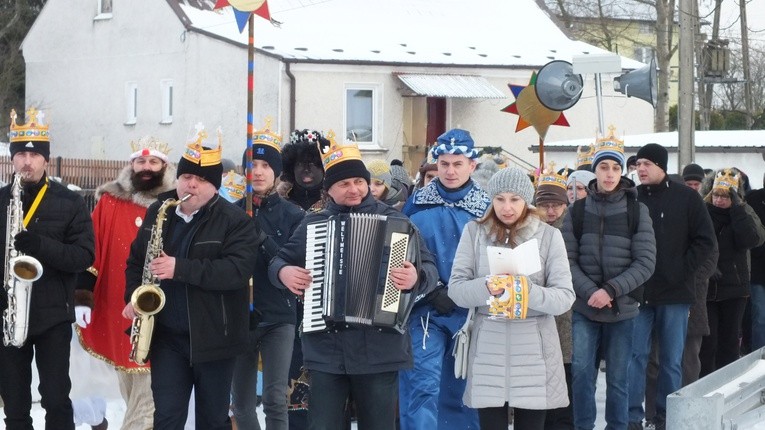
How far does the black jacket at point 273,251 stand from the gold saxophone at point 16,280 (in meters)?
1.30

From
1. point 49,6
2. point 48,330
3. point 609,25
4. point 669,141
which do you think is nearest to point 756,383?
point 48,330

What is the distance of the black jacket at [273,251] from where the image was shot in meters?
7.98

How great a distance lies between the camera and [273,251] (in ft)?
25.7

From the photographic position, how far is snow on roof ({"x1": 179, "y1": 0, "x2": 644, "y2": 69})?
34156mm

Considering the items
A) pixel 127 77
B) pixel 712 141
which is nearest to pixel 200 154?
pixel 712 141

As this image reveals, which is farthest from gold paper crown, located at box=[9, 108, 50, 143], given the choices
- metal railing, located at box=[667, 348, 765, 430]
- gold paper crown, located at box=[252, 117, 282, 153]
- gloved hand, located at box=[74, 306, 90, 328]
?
metal railing, located at box=[667, 348, 765, 430]

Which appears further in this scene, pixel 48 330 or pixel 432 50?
pixel 432 50

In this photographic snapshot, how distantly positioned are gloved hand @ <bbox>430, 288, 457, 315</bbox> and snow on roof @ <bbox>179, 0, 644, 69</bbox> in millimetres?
24825

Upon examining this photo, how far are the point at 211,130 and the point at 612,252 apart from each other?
27.7m

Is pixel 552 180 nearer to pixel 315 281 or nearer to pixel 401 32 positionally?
pixel 315 281

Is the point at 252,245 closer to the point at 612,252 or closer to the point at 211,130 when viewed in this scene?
the point at 612,252

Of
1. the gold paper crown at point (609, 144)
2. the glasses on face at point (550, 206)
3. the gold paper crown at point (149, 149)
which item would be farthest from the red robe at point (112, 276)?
the gold paper crown at point (609, 144)

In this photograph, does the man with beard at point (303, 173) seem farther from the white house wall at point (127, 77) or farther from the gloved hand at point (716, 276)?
the white house wall at point (127, 77)

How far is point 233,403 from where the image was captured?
8.21 meters
